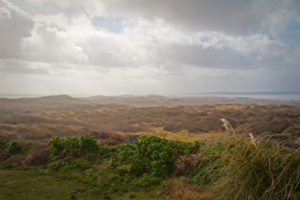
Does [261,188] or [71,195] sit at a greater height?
[261,188]

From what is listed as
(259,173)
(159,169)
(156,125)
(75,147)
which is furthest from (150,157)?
(156,125)

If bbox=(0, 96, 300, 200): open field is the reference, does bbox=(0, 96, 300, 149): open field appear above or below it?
below

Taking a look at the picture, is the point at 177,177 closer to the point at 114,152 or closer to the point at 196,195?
the point at 196,195

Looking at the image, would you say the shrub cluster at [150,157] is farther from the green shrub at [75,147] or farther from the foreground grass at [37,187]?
the green shrub at [75,147]

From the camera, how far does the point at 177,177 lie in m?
5.89

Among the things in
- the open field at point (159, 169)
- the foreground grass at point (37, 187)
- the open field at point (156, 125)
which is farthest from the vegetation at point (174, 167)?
the open field at point (156, 125)

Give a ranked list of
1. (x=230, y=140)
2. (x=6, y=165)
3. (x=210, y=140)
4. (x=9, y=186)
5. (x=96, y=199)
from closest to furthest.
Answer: (x=230, y=140) < (x=210, y=140) < (x=96, y=199) < (x=9, y=186) < (x=6, y=165)

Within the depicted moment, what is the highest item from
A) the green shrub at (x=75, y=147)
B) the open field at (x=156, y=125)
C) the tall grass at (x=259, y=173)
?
the tall grass at (x=259, y=173)

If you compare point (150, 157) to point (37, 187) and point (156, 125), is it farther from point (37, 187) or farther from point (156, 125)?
point (156, 125)

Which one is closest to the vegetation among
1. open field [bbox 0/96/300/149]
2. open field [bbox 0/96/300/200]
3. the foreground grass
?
open field [bbox 0/96/300/200]

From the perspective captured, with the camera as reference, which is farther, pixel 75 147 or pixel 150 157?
pixel 75 147

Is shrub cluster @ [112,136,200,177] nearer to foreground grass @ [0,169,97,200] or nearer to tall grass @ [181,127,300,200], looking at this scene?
foreground grass @ [0,169,97,200]

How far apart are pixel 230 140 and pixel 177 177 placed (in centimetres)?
278

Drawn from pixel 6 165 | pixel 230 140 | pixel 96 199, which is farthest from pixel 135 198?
pixel 6 165
